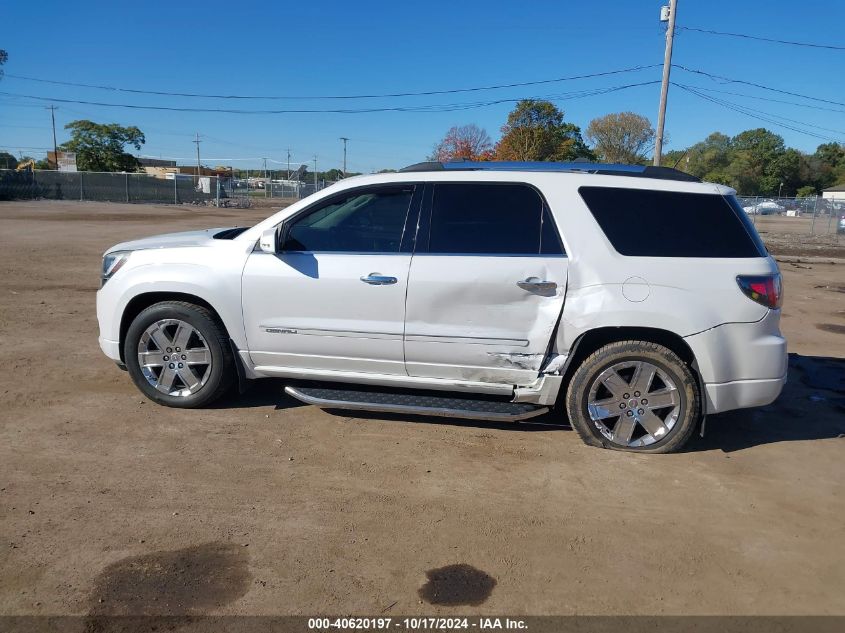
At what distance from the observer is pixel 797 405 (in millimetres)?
5508

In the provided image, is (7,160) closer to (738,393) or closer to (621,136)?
(621,136)

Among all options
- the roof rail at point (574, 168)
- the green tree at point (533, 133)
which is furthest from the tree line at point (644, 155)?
the roof rail at point (574, 168)

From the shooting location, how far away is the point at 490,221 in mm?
4512

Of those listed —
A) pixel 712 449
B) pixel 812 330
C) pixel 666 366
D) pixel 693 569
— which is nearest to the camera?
pixel 693 569

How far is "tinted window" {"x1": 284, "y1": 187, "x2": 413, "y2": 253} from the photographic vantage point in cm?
465

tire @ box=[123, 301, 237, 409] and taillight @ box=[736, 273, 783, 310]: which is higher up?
taillight @ box=[736, 273, 783, 310]

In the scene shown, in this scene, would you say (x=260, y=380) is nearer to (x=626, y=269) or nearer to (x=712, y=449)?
(x=626, y=269)

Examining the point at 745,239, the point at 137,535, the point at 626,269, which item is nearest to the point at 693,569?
the point at 626,269

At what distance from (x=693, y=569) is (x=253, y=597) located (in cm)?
210

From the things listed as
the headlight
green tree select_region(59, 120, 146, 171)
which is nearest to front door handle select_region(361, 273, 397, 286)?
the headlight

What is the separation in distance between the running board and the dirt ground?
25cm

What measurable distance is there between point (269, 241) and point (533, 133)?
46.6m

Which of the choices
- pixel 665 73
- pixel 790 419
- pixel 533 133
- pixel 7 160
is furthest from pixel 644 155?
pixel 7 160

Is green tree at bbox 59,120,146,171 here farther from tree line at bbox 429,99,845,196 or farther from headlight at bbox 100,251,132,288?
headlight at bbox 100,251,132,288
